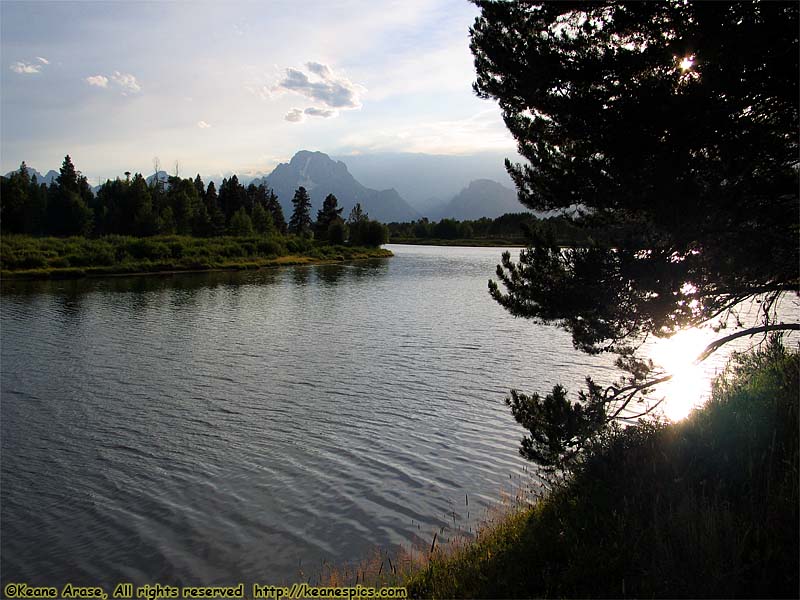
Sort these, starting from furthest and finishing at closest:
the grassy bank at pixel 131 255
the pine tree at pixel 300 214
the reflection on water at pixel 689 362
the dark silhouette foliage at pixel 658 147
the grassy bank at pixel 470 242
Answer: the grassy bank at pixel 470 242 → the pine tree at pixel 300 214 → the grassy bank at pixel 131 255 → the reflection on water at pixel 689 362 → the dark silhouette foliage at pixel 658 147

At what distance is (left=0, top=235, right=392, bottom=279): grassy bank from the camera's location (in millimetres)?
56156

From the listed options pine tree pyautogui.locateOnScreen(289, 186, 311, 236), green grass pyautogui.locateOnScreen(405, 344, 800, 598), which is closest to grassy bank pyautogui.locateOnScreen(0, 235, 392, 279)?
pine tree pyautogui.locateOnScreen(289, 186, 311, 236)

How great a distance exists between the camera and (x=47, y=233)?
8956 cm

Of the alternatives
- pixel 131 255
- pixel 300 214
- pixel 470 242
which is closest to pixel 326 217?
pixel 300 214

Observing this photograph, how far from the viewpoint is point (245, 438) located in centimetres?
1334

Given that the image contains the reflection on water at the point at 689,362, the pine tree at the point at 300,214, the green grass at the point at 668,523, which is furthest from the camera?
the pine tree at the point at 300,214

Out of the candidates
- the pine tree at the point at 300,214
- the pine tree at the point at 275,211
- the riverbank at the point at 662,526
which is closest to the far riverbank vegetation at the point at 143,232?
the pine tree at the point at 275,211

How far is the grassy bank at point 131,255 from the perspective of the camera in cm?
5616

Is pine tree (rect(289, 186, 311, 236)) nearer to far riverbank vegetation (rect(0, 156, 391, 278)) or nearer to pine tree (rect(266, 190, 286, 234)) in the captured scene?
pine tree (rect(266, 190, 286, 234))

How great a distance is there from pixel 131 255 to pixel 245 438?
59.5 meters

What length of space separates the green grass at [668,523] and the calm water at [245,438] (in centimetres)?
286

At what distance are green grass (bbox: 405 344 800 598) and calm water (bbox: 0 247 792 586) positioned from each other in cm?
286

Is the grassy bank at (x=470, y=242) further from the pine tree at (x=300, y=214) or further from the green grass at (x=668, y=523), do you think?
the green grass at (x=668, y=523)

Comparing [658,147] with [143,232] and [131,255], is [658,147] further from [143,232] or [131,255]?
[143,232]
